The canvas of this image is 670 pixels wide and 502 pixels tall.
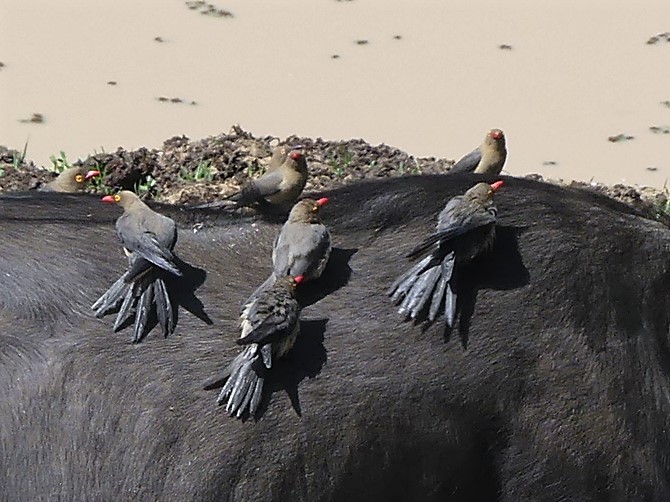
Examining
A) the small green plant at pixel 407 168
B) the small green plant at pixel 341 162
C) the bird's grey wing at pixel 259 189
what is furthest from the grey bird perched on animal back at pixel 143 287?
the small green plant at pixel 407 168

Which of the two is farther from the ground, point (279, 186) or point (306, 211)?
point (306, 211)

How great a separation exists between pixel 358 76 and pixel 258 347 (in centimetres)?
673

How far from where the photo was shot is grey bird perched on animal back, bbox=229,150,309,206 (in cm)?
420

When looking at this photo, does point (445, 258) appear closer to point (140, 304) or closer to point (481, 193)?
point (481, 193)

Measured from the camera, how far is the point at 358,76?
9125mm

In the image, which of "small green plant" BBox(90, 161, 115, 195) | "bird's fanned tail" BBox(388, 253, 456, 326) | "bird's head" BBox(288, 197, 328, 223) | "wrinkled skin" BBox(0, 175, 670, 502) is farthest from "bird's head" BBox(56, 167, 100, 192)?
"bird's fanned tail" BBox(388, 253, 456, 326)

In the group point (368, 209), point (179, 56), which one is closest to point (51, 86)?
point (179, 56)

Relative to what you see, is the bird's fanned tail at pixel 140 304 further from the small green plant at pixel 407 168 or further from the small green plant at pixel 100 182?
the small green plant at pixel 407 168

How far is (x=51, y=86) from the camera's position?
885 centimetres

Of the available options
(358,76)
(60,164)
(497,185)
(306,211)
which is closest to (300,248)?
(306,211)

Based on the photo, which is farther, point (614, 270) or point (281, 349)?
point (614, 270)

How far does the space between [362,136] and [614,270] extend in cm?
512

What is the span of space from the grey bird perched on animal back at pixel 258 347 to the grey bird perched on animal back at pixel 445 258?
0.28m

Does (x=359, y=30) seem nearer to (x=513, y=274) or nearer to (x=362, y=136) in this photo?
(x=362, y=136)
